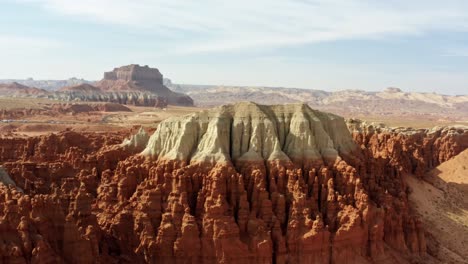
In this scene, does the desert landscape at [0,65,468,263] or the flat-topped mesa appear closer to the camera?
the desert landscape at [0,65,468,263]

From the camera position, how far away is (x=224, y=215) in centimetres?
3828

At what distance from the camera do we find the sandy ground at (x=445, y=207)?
48625 millimetres

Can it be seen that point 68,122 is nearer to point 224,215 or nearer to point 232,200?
point 232,200

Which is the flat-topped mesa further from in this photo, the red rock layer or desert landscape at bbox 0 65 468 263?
the red rock layer

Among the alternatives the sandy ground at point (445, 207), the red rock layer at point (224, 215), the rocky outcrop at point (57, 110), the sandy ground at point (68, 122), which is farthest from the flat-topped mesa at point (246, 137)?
the rocky outcrop at point (57, 110)

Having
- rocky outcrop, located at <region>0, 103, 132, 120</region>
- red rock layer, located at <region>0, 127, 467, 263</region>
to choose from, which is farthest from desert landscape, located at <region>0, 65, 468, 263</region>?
rocky outcrop, located at <region>0, 103, 132, 120</region>

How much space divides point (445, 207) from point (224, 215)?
28.0 m

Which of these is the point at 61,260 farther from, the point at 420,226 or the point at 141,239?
the point at 420,226

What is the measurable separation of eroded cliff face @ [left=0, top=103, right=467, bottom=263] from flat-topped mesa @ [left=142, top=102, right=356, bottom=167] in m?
0.08

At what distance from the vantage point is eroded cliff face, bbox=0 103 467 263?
118 ft

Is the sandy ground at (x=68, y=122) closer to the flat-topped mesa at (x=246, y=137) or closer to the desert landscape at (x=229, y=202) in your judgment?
the flat-topped mesa at (x=246, y=137)

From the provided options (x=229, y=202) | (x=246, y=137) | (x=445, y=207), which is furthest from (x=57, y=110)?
(x=229, y=202)

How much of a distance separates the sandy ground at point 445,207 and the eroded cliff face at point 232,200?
388 centimetres

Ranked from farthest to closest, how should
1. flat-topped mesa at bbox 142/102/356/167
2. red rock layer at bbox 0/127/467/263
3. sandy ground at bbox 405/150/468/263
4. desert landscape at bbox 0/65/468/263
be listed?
sandy ground at bbox 405/150/468/263 → flat-topped mesa at bbox 142/102/356/167 → red rock layer at bbox 0/127/467/263 → desert landscape at bbox 0/65/468/263
